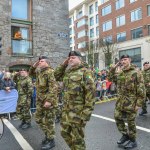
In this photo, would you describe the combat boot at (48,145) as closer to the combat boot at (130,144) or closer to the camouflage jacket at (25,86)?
the combat boot at (130,144)

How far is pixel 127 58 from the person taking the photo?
21.9ft

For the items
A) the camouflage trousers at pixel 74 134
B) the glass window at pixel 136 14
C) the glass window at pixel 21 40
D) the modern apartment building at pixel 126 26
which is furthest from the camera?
the glass window at pixel 136 14

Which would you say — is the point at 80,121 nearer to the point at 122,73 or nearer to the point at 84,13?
the point at 122,73

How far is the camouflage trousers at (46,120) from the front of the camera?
22.4 feet

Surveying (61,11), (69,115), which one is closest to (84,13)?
(61,11)

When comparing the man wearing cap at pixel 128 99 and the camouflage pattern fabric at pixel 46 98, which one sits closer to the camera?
the man wearing cap at pixel 128 99

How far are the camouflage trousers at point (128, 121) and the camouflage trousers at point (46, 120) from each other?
58.4 inches

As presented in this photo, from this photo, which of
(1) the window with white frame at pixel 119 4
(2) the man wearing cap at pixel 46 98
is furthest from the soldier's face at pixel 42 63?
(1) the window with white frame at pixel 119 4

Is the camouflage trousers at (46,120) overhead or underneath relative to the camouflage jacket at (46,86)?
underneath

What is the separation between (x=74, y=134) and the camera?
4938 mm

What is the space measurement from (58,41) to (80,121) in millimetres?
17319

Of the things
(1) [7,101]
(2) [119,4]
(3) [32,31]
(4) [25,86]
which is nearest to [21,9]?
(3) [32,31]

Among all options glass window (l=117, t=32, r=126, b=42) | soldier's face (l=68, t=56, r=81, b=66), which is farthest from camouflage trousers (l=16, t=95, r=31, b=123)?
glass window (l=117, t=32, r=126, b=42)

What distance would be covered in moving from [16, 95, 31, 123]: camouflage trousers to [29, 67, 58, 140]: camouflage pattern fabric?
8.98 feet
